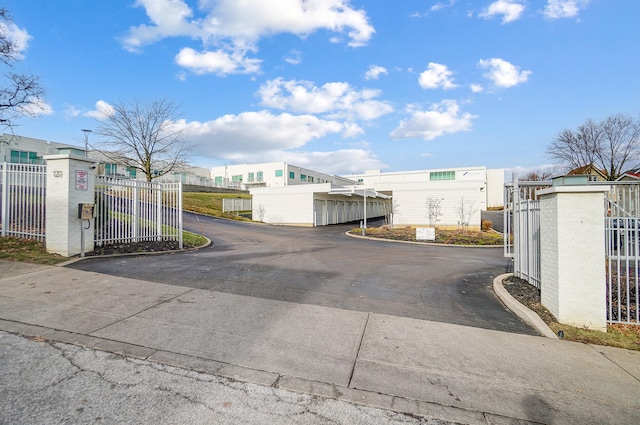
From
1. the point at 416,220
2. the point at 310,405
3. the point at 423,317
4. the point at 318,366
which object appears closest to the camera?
the point at 310,405

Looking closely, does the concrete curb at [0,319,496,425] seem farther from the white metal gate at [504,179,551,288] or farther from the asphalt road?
the white metal gate at [504,179,551,288]

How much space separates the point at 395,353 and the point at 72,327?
4.14 m

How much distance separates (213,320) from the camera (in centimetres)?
445

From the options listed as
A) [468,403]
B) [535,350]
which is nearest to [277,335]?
[468,403]

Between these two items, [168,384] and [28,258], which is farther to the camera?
[28,258]

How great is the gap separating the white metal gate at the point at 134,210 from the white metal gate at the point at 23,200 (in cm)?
127

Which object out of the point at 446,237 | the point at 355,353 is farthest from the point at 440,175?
the point at 355,353

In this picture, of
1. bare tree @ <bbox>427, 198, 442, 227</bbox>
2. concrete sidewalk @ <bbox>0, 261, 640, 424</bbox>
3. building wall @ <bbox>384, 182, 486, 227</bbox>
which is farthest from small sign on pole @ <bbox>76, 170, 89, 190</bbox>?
bare tree @ <bbox>427, 198, 442, 227</bbox>

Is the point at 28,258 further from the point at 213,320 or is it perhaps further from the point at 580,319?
the point at 580,319

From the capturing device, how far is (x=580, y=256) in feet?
15.1

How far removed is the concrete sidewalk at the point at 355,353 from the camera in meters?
2.89

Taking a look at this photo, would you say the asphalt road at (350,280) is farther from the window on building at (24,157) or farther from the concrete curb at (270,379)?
the window on building at (24,157)

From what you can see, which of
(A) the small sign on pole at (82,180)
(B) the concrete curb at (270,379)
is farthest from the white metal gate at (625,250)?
(A) the small sign on pole at (82,180)

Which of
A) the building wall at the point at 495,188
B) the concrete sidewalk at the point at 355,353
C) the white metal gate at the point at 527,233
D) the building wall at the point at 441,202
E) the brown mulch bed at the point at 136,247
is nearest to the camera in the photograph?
the concrete sidewalk at the point at 355,353
